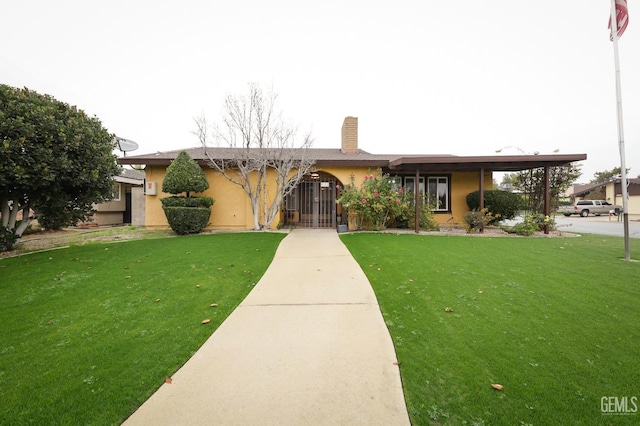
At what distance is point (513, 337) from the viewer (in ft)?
8.35

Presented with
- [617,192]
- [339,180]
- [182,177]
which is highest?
[617,192]

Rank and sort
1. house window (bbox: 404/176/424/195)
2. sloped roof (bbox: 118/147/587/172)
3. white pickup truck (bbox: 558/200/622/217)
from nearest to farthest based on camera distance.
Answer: sloped roof (bbox: 118/147/587/172)
house window (bbox: 404/176/424/195)
white pickup truck (bbox: 558/200/622/217)

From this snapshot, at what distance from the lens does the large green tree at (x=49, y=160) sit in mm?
5660

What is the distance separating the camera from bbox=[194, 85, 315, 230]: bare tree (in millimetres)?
10344

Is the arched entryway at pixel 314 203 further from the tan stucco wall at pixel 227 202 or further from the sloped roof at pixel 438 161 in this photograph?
the sloped roof at pixel 438 161

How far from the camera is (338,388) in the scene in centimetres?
191

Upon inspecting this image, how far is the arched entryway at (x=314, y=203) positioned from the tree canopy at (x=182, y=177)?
436cm

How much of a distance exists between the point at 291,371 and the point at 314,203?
1075 centimetres

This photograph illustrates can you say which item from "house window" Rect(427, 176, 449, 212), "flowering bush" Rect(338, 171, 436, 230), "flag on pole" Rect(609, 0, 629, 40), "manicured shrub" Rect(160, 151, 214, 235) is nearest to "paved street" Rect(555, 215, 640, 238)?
"house window" Rect(427, 176, 449, 212)

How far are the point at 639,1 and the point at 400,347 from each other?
47.7 ft

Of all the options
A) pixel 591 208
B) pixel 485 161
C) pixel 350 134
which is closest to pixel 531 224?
pixel 485 161

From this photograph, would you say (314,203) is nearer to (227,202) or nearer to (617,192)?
(227,202)

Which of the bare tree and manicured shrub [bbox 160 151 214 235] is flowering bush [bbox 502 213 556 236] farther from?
manicured shrub [bbox 160 151 214 235]

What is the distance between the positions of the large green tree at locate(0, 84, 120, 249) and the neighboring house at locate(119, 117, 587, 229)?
2439mm
